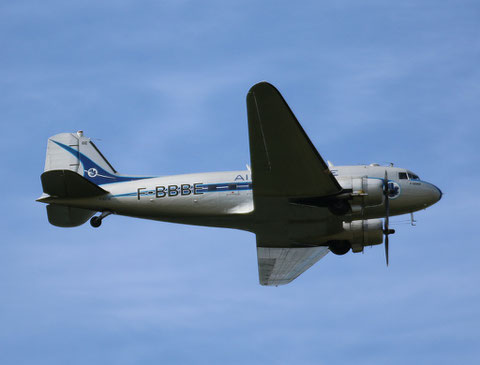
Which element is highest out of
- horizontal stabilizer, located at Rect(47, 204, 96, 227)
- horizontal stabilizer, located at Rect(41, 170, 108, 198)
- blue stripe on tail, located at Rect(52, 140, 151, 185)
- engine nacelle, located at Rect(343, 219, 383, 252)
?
blue stripe on tail, located at Rect(52, 140, 151, 185)

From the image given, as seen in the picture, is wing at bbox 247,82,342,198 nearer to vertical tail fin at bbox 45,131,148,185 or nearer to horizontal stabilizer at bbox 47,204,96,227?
horizontal stabilizer at bbox 47,204,96,227

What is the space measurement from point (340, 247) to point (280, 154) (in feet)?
26.3

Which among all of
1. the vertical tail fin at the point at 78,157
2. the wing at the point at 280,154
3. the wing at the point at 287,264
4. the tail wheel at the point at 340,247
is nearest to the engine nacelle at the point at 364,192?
the wing at the point at 280,154

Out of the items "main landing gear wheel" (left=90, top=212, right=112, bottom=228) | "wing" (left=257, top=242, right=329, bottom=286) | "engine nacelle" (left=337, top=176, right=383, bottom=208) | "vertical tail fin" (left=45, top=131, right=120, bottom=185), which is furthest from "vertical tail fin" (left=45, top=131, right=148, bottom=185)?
"engine nacelle" (left=337, top=176, right=383, bottom=208)

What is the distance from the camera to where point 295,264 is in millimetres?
34375

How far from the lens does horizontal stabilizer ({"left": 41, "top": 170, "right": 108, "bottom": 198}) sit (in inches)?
1154

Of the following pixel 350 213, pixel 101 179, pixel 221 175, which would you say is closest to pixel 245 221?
pixel 221 175

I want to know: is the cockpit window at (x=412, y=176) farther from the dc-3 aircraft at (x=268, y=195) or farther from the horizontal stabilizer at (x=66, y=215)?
the horizontal stabilizer at (x=66, y=215)

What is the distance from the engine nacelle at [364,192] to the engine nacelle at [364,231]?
337 cm

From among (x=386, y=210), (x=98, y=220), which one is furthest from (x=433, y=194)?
(x=98, y=220)

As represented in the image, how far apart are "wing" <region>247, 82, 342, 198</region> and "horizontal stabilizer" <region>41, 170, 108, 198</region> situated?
704 cm

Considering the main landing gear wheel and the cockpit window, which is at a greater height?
the cockpit window

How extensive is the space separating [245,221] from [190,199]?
2.48 meters

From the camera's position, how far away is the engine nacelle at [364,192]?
2902cm
